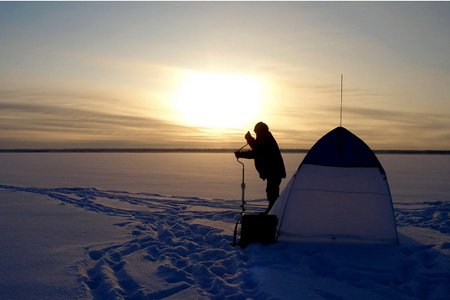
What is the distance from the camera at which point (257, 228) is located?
694 cm

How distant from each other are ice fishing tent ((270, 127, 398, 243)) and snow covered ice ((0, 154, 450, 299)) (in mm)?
296

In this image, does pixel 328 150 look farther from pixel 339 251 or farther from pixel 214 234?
pixel 214 234

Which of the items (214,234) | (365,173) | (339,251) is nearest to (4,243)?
(214,234)

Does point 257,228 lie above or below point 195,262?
above

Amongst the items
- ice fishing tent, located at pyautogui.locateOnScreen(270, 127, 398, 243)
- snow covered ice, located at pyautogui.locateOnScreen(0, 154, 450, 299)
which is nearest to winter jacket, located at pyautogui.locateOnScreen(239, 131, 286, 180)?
ice fishing tent, located at pyautogui.locateOnScreen(270, 127, 398, 243)

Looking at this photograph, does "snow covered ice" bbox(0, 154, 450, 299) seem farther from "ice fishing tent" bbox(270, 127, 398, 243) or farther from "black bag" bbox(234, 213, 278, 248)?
"ice fishing tent" bbox(270, 127, 398, 243)

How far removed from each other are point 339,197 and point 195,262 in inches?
112

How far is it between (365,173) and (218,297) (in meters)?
3.71

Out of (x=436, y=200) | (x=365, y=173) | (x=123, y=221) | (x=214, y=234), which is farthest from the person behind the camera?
(x=436, y=200)

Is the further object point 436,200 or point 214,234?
point 436,200

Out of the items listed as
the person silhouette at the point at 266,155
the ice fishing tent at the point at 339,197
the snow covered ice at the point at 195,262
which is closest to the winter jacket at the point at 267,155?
the person silhouette at the point at 266,155

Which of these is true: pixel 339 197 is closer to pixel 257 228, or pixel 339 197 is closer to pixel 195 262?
pixel 257 228

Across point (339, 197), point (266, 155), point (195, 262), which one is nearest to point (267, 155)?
point (266, 155)

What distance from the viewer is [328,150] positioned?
720 cm
